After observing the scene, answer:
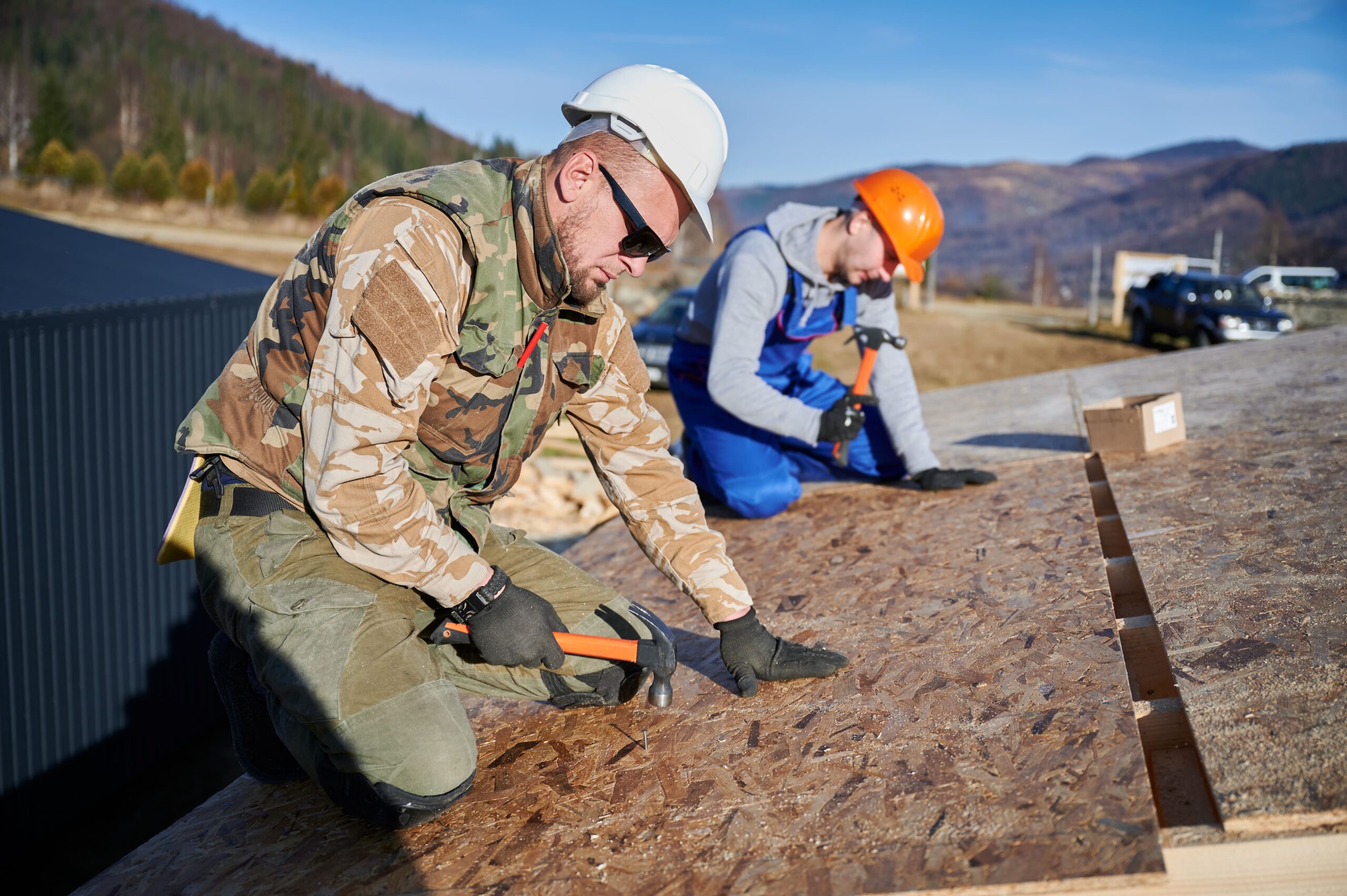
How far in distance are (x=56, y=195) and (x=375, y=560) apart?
49.8 metres

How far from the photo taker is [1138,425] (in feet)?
14.1

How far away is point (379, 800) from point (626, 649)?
0.74m

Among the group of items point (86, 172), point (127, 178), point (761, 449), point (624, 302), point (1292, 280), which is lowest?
point (761, 449)

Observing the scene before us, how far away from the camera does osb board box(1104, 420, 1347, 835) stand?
1811 millimetres

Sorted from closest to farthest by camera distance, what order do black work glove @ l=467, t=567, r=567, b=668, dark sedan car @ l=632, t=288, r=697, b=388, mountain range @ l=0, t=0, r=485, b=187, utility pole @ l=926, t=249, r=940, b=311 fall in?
1. black work glove @ l=467, t=567, r=567, b=668
2. dark sedan car @ l=632, t=288, r=697, b=388
3. utility pole @ l=926, t=249, r=940, b=311
4. mountain range @ l=0, t=0, r=485, b=187

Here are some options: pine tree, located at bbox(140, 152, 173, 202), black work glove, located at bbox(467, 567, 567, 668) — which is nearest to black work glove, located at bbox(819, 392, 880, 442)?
black work glove, located at bbox(467, 567, 567, 668)

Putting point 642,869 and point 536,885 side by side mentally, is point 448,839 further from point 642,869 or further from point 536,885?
point 642,869

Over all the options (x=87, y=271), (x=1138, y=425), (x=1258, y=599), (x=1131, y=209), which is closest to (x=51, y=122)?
(x=87, y=271)

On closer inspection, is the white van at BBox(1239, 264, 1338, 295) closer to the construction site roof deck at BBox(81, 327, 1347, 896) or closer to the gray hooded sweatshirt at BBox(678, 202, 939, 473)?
the gray hooded sweatshirt at BBox(678, 202, 939, 473)

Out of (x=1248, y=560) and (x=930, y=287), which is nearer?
(x=1248, y=560)

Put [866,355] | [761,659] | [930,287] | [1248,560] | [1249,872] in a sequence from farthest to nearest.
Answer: [930,287] < [866,355] < [1248,560] < [761,659] < [1249,872]

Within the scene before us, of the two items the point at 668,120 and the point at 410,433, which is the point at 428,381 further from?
the point at 668,120

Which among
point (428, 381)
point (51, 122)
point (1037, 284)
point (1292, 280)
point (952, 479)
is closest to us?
point (428, 381)

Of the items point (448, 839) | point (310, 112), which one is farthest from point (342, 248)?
point (310, 112)
